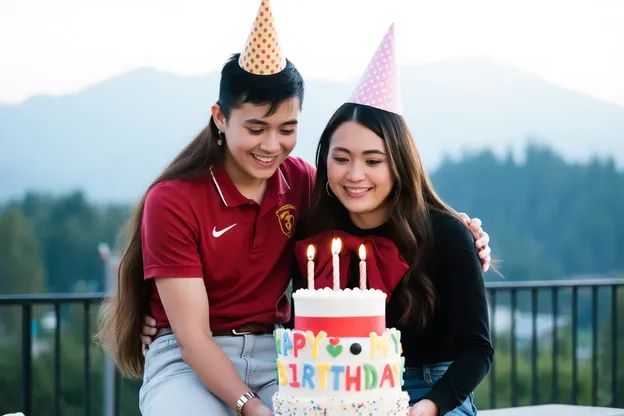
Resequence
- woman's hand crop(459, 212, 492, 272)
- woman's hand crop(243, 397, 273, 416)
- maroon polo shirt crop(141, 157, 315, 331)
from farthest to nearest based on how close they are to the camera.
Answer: woman's hand crop(459, 212, 492, 272)
maroon polo shirt crop(141, 157, 315, 331)
woman's hand crop(243, 397, 273, 416)

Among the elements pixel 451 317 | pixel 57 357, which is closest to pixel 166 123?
pixel 57 357

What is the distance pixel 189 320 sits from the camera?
92.0 inches

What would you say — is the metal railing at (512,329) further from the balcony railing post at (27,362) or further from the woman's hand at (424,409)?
the woman's hand at (424,409)

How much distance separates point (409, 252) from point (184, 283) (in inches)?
25.5

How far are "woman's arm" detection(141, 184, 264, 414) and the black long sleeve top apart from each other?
345mm

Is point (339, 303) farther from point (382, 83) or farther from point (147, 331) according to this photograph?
point (147, 331)

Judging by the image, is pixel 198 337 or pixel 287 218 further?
pixel 287 218

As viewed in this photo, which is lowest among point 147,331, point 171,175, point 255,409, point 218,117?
point 255,409

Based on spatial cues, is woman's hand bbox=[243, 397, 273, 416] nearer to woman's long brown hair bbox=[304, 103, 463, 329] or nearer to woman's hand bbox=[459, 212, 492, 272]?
woman's long brown hair bbox=[304, 103, 463, 329]

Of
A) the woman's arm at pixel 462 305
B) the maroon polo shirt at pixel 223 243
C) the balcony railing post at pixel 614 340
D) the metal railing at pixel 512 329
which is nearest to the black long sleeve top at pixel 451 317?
the woman's arm at pixel 462 305

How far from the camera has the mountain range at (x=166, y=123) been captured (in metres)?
22.9

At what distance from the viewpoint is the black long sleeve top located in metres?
2.29

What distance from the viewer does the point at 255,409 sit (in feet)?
7.15

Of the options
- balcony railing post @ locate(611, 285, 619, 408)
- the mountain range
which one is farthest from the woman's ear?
the mountain range
